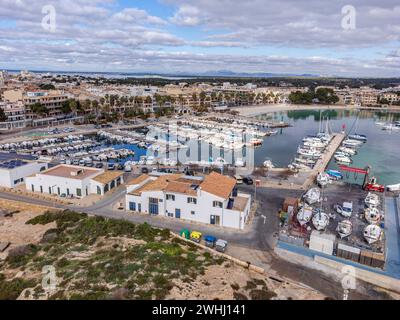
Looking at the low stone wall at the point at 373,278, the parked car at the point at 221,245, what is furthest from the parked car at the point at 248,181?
the low stone wall at the point at 373,278

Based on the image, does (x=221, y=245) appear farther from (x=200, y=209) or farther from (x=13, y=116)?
(x=13, y=116)

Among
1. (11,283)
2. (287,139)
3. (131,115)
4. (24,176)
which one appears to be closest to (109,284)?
(11,283)

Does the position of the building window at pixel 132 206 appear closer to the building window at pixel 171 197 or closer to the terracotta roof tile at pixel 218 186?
the building window at pixel 171 197

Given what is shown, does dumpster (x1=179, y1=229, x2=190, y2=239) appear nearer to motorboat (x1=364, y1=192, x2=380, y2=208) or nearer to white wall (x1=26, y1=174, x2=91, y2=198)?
white wall (x1=26, y1=174, x2=91, y2=198)

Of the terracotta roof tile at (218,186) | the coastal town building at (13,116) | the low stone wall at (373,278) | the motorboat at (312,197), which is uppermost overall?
the coastal town building at (13,116)

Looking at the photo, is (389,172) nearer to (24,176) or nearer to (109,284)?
(109,284)

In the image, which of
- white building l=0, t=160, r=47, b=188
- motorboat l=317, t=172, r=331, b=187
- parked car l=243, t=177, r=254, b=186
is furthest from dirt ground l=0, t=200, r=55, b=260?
motorboat l=317, t=172, r=331, b=187
